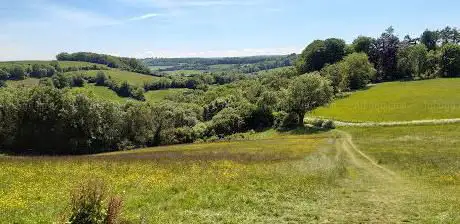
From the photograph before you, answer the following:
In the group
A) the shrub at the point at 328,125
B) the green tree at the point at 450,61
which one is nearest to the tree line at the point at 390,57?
the green tree at the point at 450,61

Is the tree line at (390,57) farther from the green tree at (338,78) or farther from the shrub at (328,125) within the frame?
the shrub at (328,125)

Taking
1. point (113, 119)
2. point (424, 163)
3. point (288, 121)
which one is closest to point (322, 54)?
point (288, 121)

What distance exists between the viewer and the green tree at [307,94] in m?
97.2

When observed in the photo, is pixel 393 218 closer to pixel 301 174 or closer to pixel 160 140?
pixel 301 174

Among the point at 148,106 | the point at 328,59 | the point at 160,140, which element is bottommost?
the point at 160,140

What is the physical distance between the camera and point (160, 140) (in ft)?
336

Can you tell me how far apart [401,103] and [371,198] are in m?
93.8

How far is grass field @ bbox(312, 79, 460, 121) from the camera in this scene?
93.5 meters

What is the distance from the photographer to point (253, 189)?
24266mm

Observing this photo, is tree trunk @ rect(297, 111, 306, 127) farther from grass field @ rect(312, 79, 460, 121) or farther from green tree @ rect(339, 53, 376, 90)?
green tree @ rect(339, 53, 376, 90)

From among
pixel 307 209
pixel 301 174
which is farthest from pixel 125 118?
pixel 307 209

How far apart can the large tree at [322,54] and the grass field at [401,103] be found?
1453 inches

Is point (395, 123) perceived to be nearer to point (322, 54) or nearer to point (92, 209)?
point (92, 209)

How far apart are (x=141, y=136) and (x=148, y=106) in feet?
34.2
